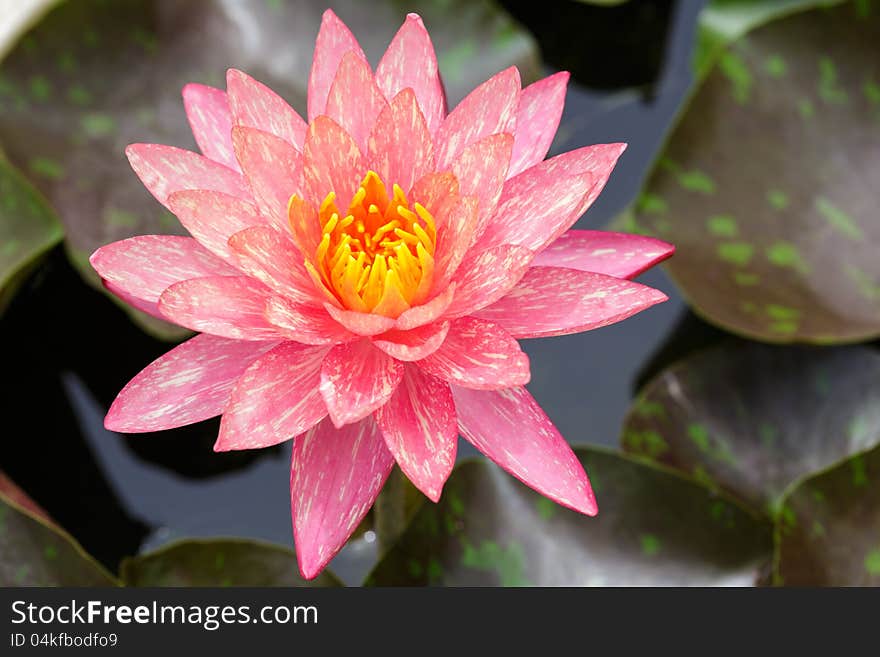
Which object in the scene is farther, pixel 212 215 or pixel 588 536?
pixel 588 536

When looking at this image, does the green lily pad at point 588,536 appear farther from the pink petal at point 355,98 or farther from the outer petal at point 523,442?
the pink petal at point 355,98

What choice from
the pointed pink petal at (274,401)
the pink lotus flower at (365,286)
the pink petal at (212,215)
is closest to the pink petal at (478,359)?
the pink lotus flower at (365,286)

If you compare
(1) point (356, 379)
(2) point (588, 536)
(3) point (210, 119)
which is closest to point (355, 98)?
(3) point (210, 119)

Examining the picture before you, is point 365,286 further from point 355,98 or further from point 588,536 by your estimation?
point 588,536

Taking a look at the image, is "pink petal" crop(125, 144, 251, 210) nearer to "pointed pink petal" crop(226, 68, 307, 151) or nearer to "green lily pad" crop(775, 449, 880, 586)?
"pointed pink petal" crop(226, 68, 307, 151)

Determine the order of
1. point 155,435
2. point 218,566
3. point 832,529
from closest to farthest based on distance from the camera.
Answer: point 832,529 → point 218,566 → point 155,435

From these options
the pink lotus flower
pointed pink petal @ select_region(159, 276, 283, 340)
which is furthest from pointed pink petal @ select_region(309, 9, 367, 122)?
pointed pink petal @ select_region(159, 276, 283, 340)

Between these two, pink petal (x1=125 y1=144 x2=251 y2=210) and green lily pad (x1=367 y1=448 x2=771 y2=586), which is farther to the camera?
green lily pad (x1=367 y1=448 x2=771 y2=586)

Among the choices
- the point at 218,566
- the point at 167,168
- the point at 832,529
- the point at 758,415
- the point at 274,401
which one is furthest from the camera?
the point at 758,415
